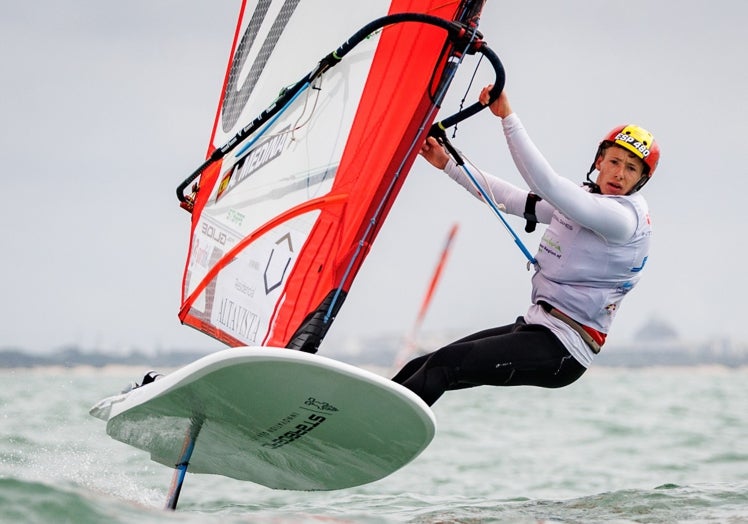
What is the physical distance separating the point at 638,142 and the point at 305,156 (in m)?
1.50

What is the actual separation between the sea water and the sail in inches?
37.7

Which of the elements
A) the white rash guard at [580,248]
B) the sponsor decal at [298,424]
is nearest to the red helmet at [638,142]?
the white rash guard at [580,248]

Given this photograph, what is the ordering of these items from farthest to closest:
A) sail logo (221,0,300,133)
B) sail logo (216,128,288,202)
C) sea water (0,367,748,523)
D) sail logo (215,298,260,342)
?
sail logo (221,0,300,133), sail logo (216,128,288,202), sail logo (215,298,260,342), sea water (0,367,748,523)

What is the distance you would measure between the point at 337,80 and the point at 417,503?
2.14 meters

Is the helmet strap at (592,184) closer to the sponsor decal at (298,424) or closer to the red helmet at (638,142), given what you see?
the red helmet at (638,142)

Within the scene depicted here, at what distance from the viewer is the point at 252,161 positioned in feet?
16.4

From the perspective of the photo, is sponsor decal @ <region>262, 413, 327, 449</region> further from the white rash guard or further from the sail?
the white rash guard

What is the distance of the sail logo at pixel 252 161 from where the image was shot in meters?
4.81

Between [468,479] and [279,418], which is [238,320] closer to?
[279,418]

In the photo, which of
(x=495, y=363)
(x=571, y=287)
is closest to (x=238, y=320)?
(x=495, y=363)

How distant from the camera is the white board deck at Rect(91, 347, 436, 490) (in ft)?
12.3

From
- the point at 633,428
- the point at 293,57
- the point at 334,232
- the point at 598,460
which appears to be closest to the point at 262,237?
the point at 334,232

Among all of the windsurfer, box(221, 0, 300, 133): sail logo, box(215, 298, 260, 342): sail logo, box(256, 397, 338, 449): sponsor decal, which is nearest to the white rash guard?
the windsurfer

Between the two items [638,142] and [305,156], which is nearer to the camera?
[638,142]
